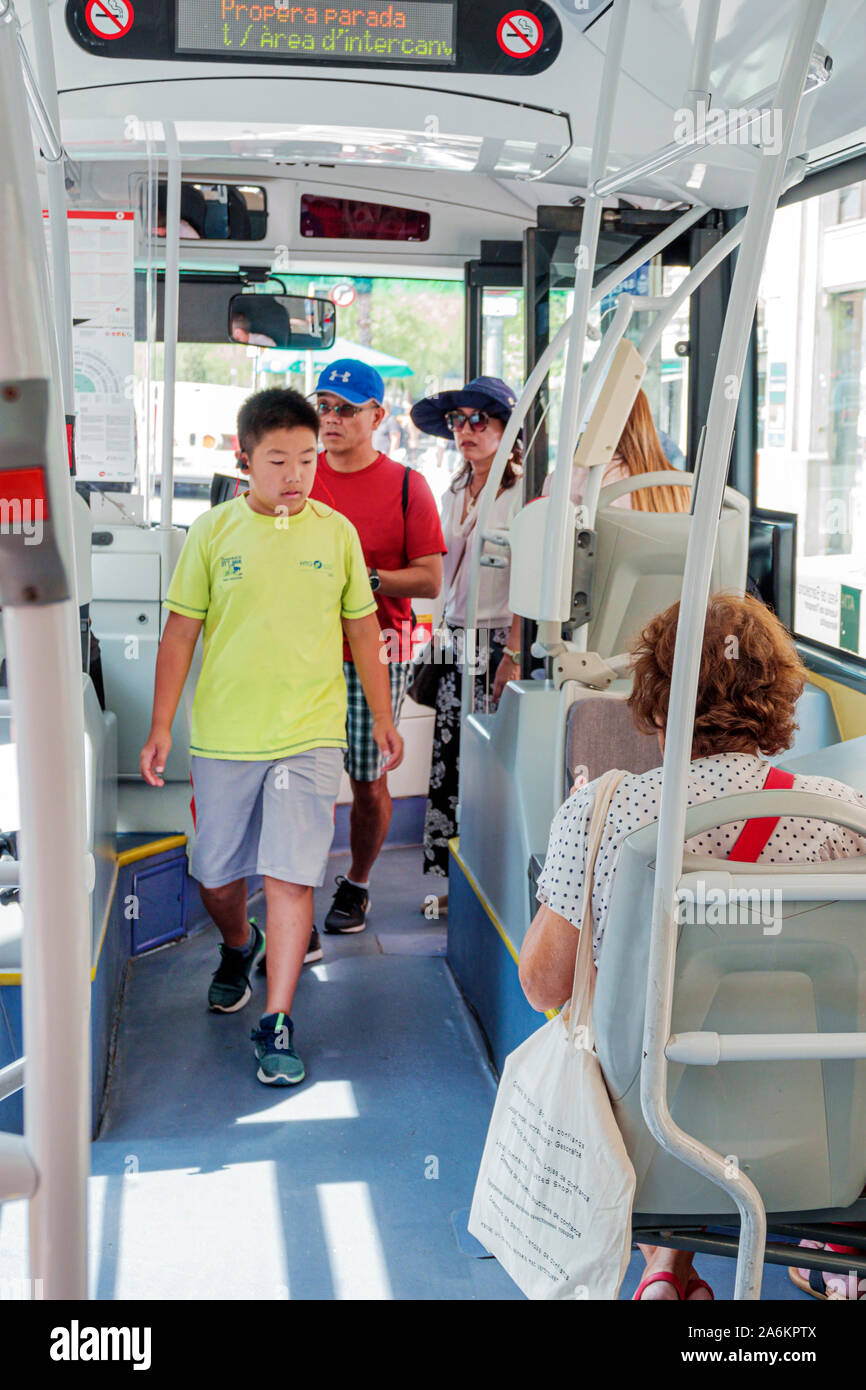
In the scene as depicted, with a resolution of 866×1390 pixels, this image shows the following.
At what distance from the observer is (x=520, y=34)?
10.0ft

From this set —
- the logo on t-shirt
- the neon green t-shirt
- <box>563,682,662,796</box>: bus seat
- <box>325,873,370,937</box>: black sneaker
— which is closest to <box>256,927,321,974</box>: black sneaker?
<box>325,873,370,937</box>: black sneaker

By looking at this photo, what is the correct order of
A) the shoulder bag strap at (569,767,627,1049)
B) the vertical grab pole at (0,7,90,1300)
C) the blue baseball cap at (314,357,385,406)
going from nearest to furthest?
1. the vertical grab pole at (0,7,90,1300)
2. the shoulder bag strap at (569,767,627,1049)
3. the blue baseball cap at (314,357,385,406)

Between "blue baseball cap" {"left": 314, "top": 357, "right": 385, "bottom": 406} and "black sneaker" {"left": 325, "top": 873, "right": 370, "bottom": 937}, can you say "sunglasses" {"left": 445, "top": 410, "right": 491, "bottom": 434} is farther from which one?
"black sneaker" {"left": 325, "top": 873, "right": 370, "bottom": 937}

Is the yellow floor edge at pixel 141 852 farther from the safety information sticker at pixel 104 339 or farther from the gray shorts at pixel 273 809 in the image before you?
the safety information sticker at pixel 104 339

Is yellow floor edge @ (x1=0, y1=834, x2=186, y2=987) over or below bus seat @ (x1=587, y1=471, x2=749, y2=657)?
below

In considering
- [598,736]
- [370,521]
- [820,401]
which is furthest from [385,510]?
[598,736]

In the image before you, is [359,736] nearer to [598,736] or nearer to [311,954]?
[311,954]

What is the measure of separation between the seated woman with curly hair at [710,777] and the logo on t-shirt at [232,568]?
5.02 ft

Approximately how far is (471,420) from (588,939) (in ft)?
9.97

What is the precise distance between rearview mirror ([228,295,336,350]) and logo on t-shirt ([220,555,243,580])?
6.57 feet

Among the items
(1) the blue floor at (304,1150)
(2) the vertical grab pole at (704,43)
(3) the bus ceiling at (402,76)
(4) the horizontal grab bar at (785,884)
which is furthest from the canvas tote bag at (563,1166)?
(3) the bus ceiling at (402,76)

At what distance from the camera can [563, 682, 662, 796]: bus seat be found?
283 centimetres

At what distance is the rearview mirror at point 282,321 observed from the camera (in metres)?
5.04

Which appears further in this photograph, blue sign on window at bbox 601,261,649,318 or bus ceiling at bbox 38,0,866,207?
blue sign on window at bbox 601,261,649,318
